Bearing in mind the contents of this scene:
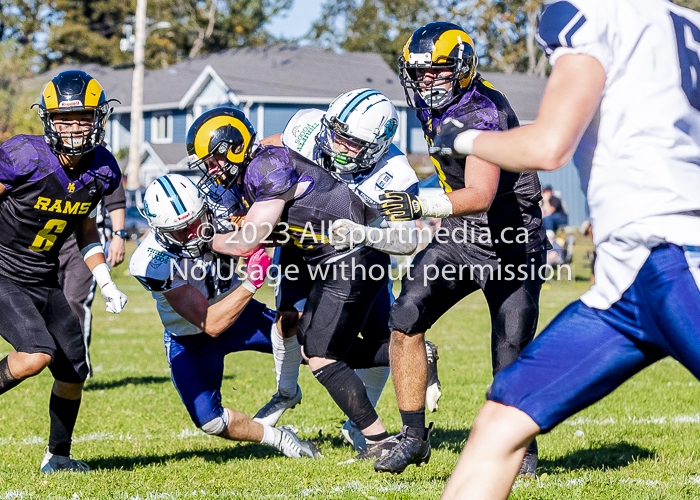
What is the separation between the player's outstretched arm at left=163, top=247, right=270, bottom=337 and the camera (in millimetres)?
4266

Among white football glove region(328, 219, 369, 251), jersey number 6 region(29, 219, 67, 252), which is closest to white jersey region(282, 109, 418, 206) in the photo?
white football glove region(328, 219, 369, 251)

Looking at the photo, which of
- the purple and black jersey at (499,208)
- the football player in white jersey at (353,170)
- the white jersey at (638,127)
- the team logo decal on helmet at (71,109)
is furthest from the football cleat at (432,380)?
the white jersey at (638,127)

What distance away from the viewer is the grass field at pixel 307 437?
395 cm

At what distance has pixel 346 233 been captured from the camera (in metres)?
3.88

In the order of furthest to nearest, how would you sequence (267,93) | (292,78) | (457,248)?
1. (292,78)
2. (267,93)
3. (457,248)

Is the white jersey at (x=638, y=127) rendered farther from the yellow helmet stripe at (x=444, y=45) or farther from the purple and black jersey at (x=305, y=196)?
the purple and black jersey at (x=305, y=196)

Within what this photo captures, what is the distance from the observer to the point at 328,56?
34969 mm

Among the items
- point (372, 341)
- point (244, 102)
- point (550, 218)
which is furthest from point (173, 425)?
point (244, 102)

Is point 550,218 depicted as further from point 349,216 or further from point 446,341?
point 349,216

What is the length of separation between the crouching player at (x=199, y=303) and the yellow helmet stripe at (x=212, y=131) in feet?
0.63

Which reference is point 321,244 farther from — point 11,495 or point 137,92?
point 137,92

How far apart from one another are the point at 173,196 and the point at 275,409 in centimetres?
158

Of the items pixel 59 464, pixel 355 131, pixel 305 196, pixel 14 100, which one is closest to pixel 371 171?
pixel 355 131

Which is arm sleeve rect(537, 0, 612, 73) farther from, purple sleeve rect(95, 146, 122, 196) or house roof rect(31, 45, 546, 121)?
house roof rect(31, 45, 546, 121)
